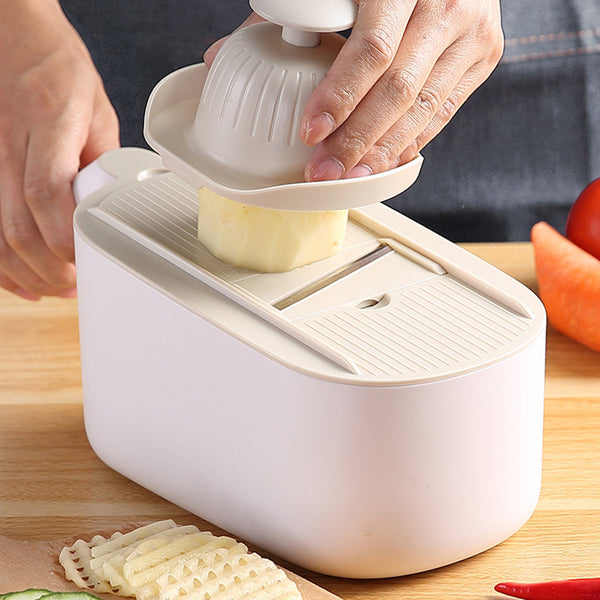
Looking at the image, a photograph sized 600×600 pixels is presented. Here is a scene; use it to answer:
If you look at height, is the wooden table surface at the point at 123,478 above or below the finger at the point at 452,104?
below

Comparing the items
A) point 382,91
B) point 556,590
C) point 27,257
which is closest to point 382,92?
point 382,91

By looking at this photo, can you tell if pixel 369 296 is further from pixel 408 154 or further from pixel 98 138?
A: pixel 98 138

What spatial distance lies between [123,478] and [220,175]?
0.33 metres

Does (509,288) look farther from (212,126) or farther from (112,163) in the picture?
(112,163)

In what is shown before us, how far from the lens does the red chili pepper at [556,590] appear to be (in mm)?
895

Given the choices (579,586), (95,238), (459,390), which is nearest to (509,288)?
(459,390)

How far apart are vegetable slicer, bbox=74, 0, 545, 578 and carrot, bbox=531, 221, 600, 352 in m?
0.31

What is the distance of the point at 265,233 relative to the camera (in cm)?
95

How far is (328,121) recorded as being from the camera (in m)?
0.85

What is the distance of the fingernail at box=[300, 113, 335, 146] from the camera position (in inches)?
33.5

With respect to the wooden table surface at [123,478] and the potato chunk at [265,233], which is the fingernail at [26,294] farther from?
the potato chunk at [265,233]

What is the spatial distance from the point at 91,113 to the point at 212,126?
0.43 meters

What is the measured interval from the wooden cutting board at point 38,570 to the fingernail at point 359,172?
0.32m

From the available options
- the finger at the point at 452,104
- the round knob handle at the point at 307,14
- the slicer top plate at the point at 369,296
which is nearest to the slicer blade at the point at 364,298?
the slicer top plate at the point at 369,296
